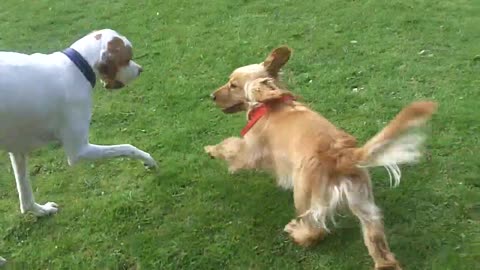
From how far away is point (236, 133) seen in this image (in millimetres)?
5234

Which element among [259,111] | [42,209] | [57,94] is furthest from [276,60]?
[42,209]

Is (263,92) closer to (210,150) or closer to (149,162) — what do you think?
(210,150)

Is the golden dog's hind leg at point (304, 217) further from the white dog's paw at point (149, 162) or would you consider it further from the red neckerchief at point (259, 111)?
the white dog's paw at point (149, 162)

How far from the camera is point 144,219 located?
4410 millimetres

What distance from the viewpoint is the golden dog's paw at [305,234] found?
155 inches

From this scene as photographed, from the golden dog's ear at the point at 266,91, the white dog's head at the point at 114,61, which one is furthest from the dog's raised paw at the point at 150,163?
the golden dog's ear at the point at 266,91

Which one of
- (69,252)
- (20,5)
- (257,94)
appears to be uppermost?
(257,94)

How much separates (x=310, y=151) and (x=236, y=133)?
→ 150cm

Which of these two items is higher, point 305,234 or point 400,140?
point 400,140

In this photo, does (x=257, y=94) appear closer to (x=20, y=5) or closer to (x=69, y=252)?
(x=69, y=252)

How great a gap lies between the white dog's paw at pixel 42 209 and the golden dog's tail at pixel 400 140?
6.77 feet

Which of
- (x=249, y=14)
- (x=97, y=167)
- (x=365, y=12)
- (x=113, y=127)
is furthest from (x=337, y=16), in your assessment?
(x=97, y=167)

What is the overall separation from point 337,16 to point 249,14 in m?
0.95

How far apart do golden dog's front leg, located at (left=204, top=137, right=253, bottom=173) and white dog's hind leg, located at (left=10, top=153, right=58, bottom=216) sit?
113 centimetres
